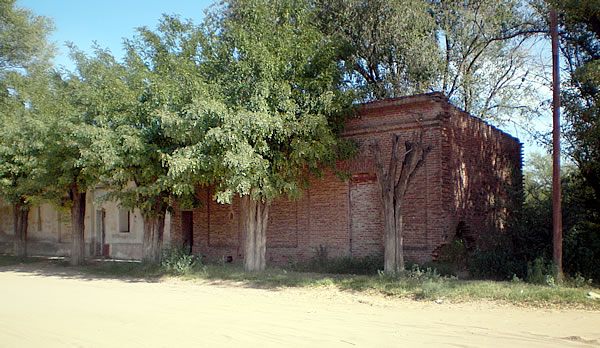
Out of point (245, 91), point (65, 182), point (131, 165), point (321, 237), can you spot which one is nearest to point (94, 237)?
point (65, 182)

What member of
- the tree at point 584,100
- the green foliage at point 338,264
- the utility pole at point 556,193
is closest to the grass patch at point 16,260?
the green foliage at point 338,264

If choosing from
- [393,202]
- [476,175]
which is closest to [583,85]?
[476,175]

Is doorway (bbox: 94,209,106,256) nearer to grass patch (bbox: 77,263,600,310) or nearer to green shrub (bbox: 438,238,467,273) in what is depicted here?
grass patch (bbox: 77,263,600,310)

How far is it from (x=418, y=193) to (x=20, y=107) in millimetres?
18294

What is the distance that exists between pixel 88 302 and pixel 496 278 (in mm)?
10499

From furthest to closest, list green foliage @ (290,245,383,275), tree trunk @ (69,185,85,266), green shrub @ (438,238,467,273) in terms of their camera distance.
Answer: tree trunk @ (69,185,85,266) < green foliage @ (290,245,383,275) < green shrub @ (438,238,467,273)

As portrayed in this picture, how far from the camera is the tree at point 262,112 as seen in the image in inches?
524

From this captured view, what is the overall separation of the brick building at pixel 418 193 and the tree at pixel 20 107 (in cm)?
834

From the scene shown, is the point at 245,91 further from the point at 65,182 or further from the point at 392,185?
the point at 65,182

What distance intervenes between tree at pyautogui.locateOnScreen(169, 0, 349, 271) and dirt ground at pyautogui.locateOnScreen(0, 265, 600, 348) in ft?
10.6

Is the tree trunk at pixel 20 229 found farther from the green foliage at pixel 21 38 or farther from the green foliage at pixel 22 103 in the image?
the green foliage at pixel 21 38

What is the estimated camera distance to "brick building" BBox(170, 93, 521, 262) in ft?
51.1

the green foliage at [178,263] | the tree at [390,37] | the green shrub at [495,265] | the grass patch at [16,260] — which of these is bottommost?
the grass patch at [16,260]

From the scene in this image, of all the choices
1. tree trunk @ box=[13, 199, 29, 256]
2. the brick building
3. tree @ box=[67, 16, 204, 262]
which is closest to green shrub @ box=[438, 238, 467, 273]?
the brick building
